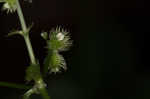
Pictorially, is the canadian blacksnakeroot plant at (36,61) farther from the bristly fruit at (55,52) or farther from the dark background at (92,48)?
the dark background at (92,48)

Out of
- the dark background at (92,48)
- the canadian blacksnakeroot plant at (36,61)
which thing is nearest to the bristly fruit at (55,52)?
the canadian blacksnakeroot plant at (36,61)

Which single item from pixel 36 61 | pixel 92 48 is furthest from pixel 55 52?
pixel 92 48

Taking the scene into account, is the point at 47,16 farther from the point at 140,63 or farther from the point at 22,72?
the point at 140,63

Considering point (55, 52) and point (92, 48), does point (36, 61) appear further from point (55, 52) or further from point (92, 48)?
point (92, 48)

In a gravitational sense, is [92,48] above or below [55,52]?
below

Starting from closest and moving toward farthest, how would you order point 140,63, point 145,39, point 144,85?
point 144,85 < point 140,63 < point 145,39

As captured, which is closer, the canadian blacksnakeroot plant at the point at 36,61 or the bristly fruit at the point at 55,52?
the canadian blacksnakeroot plant at the point at 36,61

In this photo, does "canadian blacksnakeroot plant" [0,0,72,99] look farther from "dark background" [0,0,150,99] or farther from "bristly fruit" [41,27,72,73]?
"dark background" [0,0,150,99]

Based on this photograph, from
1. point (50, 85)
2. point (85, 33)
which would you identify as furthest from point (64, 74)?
point (85, 33)
